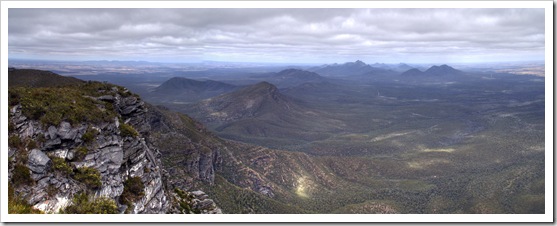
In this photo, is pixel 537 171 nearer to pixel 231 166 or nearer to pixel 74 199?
pixel 231 166

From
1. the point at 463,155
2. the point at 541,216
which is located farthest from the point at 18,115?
the point at 463,155

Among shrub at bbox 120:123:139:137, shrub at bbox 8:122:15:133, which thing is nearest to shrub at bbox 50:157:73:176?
shrub at bbox 8:122:15:133

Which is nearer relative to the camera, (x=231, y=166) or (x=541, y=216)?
(x=541, y=216)

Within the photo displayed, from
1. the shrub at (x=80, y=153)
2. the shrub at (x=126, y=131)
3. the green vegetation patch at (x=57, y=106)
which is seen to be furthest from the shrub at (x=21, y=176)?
the shrub at (x=126, y=131)

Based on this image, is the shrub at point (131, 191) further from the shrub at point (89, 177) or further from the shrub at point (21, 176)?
the shrub at point (21, 176)

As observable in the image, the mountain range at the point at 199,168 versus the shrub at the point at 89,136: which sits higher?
the shrub at the point at 89,136
